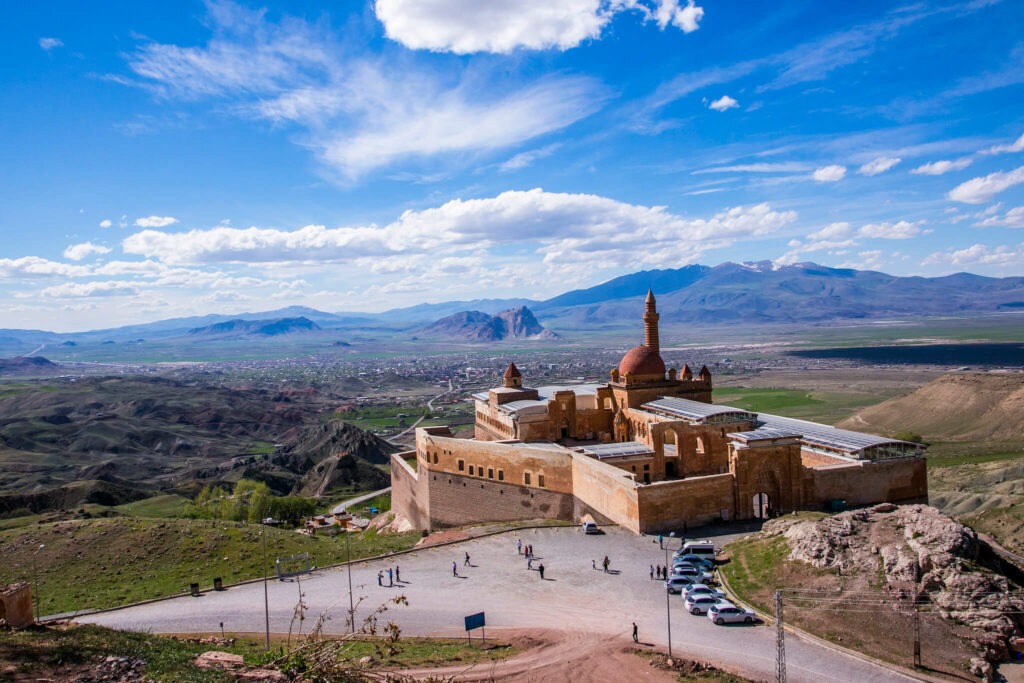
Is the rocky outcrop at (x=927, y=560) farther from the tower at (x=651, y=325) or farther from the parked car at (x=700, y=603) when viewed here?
the tower at (x=651, y=325)

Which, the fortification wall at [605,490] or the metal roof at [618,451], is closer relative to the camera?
the fortification wall at [605,490]

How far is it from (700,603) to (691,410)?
65.1 ft

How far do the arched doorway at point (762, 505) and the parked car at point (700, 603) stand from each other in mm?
12159

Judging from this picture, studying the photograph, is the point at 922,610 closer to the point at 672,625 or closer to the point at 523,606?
the point at 672,625

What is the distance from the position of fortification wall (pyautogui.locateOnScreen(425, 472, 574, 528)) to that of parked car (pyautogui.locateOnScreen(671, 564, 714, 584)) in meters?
11.9

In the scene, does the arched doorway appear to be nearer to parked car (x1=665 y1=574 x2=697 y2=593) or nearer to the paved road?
the paved road

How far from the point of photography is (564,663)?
20312 millimetres

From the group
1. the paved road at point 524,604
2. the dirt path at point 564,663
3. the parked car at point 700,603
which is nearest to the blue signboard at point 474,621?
the dirt path at point 564,663

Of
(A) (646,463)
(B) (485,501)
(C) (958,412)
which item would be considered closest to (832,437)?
(A) (646,463)

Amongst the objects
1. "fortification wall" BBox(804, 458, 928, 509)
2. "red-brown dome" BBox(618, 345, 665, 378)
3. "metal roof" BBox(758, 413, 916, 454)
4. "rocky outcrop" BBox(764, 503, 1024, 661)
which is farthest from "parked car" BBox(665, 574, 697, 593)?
"red-brown dome" BBox(618, 345, 665, 378)

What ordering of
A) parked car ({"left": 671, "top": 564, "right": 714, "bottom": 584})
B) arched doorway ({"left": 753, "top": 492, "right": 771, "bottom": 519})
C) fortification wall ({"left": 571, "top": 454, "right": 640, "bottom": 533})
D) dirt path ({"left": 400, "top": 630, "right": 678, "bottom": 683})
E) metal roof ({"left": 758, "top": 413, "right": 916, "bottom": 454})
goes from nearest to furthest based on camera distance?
dirt path ({"left": 400, "top": 630, "right": 678, "bottom": 683}) → parked car ({"left": 671, "top": 564, "right": 714, "bottom": 584}) → fortification wall ({"left": 571, "top": 454, "right": 640, "bottom": 533}) → arched doorway ({"left": 753, "top": 492, "right": 771, "bottom": 519}) → metal roof ({"left": 758, "top": 413, "right": 916, "bottom": 454})

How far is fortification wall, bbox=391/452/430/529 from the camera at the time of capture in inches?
1827

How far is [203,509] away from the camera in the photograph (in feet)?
186

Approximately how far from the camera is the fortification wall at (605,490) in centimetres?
3284
